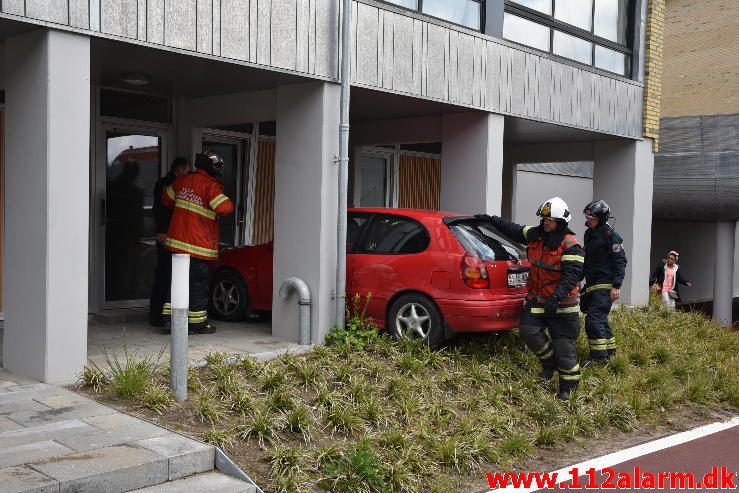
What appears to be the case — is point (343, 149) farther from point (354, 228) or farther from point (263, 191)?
point (263, 191)

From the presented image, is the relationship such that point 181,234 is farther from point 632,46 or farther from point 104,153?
point 632,46

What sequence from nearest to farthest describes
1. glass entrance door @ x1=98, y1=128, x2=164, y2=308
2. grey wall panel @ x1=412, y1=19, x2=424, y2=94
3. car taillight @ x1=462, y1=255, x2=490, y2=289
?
1. car taillight @ x1=462, y1=255, x2=490, y2=289
2. grey wall panel @ x1=412, y1=19, x2=424, y2=94
3. glass entrance door @ x1=98, y1=128, x2=164, y2=308

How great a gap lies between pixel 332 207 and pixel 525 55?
13.8 ft

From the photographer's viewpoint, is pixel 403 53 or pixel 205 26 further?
pixel 403 53

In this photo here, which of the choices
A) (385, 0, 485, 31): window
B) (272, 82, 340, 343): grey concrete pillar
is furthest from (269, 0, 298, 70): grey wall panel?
(385, 0, 485, 31): window

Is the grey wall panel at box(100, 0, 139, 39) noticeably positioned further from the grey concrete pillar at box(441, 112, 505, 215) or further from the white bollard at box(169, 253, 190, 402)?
the grey concrete pillar at box(441, 112, 505, 215)

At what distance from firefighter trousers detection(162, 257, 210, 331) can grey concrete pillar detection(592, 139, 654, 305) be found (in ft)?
24.4

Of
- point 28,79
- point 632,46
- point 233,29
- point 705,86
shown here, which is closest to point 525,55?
point 632,46

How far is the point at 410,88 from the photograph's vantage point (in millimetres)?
9648

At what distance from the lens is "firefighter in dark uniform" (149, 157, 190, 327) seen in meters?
9.27

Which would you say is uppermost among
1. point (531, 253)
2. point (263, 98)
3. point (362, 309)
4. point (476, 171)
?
point (263, 98)

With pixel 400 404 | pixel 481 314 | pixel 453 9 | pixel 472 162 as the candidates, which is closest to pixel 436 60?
pixel 453 9

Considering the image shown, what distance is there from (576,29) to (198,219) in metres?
6.82

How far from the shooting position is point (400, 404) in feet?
22.2
